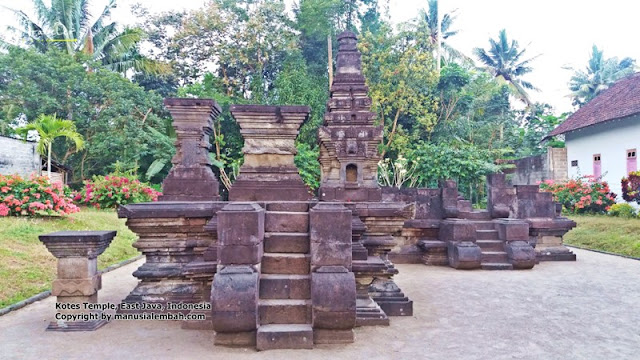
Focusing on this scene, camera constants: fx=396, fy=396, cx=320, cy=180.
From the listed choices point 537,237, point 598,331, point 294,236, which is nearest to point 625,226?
point 537,237

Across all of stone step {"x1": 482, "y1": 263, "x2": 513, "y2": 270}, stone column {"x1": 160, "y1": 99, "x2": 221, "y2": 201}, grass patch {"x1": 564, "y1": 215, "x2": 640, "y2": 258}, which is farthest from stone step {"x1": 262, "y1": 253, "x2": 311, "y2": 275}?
grass patch {"x1": 564, "y1": 215, "x2": 640, "y2": 258}

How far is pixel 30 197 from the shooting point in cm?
991

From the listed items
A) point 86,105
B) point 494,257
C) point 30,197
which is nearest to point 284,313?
point 494,257

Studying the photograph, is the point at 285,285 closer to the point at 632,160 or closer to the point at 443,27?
the point at 632,160

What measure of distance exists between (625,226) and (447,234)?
6858 millimetres

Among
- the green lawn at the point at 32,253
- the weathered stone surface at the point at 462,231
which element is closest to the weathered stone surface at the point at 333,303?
the green lawn at the point at 32,253

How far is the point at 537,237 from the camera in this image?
9.67m

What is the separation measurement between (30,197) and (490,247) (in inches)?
439

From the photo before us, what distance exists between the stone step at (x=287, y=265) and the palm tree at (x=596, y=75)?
106 feet

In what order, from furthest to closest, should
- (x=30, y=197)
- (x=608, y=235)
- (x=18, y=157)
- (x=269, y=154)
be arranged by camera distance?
(x=18, y=157)
(x=608, y=235)
(x=30, y=197)
(x=269, y=154)

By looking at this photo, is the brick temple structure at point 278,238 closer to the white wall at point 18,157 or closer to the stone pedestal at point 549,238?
the stone pedestal at point 549,238

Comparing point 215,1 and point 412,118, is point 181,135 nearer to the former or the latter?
point 412,118

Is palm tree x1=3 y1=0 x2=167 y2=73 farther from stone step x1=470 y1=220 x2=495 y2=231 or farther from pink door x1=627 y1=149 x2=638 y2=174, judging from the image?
pink door x1=627 y1=149 x2=638 y2=174

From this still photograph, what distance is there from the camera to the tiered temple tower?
804 centimetres
